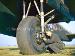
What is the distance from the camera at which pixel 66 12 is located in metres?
11.0

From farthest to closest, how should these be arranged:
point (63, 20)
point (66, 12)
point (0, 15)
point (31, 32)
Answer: point (0, 15), point (63, 20), point (66, 12), point (31, 32)

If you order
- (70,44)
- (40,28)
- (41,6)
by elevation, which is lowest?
(70,44)

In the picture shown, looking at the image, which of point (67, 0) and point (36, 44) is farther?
point (67, 0)

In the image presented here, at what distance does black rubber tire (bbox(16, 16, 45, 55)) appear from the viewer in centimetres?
877

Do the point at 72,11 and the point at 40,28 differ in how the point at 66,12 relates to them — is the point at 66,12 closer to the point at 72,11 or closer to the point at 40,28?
the point at 72,11

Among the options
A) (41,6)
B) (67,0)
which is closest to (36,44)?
(41,6)

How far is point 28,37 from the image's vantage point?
880cm

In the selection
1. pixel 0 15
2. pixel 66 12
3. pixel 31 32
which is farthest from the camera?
pixel 0 15

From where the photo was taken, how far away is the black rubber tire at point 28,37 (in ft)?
28.8

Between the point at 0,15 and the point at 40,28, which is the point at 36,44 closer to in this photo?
the point at 40,28

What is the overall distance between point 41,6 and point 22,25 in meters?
0.83

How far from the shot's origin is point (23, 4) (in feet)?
32.3

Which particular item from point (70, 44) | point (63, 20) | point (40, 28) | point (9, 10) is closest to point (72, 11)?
point (63, 20)

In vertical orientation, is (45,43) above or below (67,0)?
below
